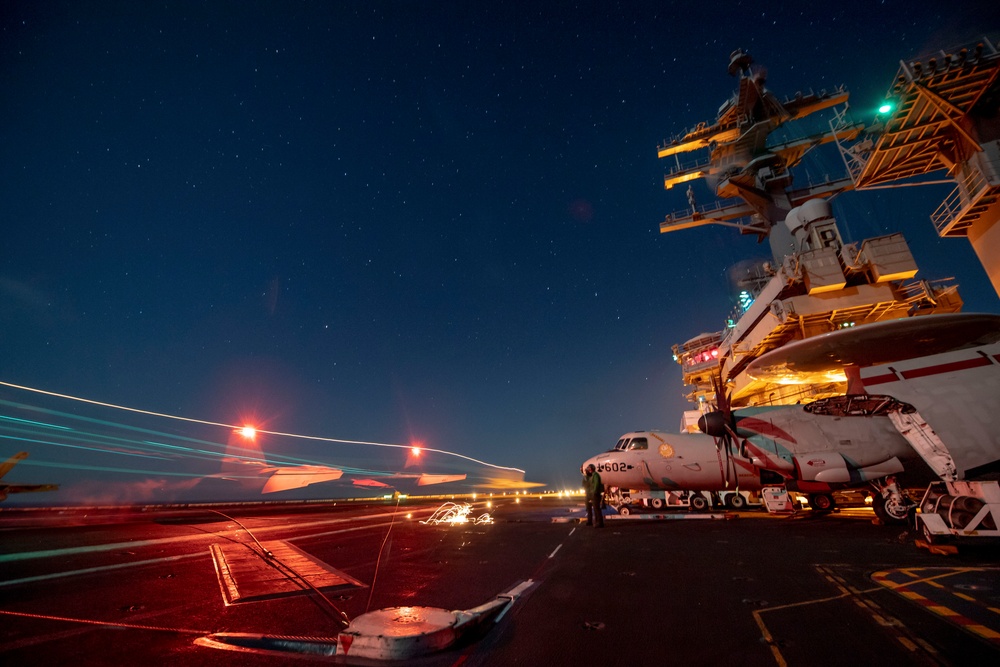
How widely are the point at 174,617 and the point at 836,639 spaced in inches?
286

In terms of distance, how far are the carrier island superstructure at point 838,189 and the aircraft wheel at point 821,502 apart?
17.4 feet

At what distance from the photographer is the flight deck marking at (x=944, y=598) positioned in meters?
4.21

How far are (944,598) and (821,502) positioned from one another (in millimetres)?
14883

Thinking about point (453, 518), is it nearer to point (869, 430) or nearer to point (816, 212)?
point (869, 430)

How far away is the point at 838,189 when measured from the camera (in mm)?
32344

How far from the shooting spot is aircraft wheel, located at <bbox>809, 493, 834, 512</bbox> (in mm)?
17047

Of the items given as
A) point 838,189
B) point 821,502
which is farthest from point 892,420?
point 838,189

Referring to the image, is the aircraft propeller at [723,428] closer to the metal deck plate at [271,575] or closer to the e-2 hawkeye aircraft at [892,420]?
the e-2 hawkeye aircraft at [892,420]

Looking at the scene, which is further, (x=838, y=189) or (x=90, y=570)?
(x=838, y=189)

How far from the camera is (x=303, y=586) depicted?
6.16 m

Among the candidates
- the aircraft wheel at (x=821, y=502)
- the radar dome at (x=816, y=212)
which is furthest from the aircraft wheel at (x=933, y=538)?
the radar dome at (x=816, y=212)

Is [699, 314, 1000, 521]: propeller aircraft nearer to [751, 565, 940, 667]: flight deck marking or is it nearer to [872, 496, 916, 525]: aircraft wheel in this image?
[872, 496, 916, 525]: aircraft wheel

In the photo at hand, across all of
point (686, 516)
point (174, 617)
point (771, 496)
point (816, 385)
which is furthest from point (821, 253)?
point (174, 617)

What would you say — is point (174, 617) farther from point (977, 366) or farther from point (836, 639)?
point (977, 366)
